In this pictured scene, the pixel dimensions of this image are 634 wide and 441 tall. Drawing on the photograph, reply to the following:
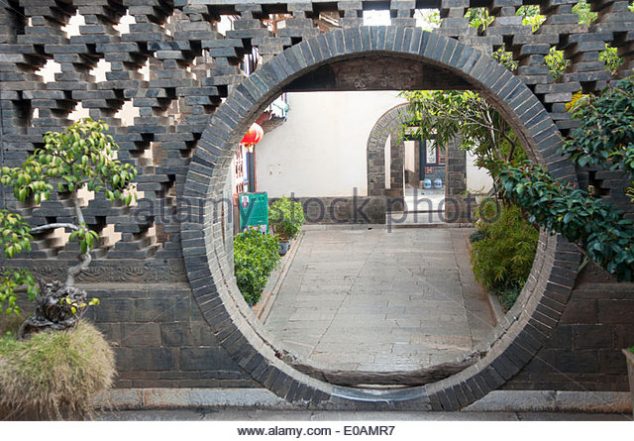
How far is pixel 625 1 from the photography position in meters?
4.81

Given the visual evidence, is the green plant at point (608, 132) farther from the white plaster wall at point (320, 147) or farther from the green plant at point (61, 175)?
the white plaster wall at point (320, 147)

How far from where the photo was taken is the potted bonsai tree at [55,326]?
4.05m

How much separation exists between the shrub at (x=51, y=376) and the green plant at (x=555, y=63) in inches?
161

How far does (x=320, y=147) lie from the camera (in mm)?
17203

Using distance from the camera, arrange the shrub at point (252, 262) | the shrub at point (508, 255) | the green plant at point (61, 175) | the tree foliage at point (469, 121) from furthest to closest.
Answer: the tree foliage at point (469, 121)
the shrub at point (252, 262)
the shrub at point (508, 255)
the green plant at point (61, 175)

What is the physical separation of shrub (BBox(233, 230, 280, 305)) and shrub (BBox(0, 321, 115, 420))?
4.34m

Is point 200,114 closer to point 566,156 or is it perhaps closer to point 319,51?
point 319,51

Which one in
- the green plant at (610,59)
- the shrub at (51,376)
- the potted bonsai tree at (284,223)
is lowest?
the shrub at (51,376)

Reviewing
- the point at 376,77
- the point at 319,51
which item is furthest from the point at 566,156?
the point at 319,51

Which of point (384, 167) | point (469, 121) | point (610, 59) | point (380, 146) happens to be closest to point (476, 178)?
point (384, 167)

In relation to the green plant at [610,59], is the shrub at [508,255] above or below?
below

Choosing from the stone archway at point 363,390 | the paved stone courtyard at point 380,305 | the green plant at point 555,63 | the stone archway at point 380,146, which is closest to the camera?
the stone archway at point 363,390

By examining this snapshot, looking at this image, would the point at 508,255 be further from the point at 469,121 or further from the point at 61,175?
the point at 61,175

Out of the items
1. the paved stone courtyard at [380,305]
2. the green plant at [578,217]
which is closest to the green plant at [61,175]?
the paved stone courtyard at [380,305]
